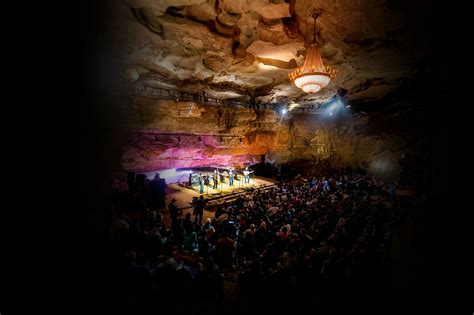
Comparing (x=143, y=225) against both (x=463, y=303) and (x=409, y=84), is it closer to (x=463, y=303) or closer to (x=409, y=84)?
(x=463, y=303)

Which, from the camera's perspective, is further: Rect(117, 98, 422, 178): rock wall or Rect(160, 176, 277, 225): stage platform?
Rect(117, 98, 422, 178): rock wall

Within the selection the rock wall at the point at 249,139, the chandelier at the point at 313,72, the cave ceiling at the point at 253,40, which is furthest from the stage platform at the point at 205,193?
the chandelier at the point at 313,72

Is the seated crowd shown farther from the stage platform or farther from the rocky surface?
the stage platform

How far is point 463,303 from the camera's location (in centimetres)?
429

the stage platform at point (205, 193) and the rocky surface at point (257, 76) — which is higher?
the rocky surface at point (257, 76)

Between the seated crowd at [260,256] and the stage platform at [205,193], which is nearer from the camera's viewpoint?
the seated crowd at [260,256]

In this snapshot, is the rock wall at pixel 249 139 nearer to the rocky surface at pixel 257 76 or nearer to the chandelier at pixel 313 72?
the rocky surface at pixel 257 76

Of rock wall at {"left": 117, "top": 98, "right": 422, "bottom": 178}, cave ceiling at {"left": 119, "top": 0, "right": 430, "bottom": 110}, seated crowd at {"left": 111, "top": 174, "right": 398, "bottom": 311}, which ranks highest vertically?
cave ceiling at {"left": 119, "top": 0, "right": 430, "bottom": 110}

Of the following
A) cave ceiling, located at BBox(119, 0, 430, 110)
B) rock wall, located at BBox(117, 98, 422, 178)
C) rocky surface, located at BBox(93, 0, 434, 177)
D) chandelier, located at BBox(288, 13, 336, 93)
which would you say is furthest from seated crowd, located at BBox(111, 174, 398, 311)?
rock wall, located at BBox(117, 98, 422, 178)

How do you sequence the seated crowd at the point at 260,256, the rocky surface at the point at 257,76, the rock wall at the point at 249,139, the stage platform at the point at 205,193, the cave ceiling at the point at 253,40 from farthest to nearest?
the rock wall at the point at 249,139, the stage platform at the point at 205,193, the rocky surface at the point at 257,76, the cave ceiling at the point at 253,40, the seated crowd at the point at 260,256

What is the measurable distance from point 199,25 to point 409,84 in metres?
15.3

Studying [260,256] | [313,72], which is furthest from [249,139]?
[260,256]

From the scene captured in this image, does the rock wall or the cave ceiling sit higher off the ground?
the cave ceiling

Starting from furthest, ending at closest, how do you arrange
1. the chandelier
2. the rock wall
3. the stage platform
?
the rock wall < the stage platform < the chandelier
